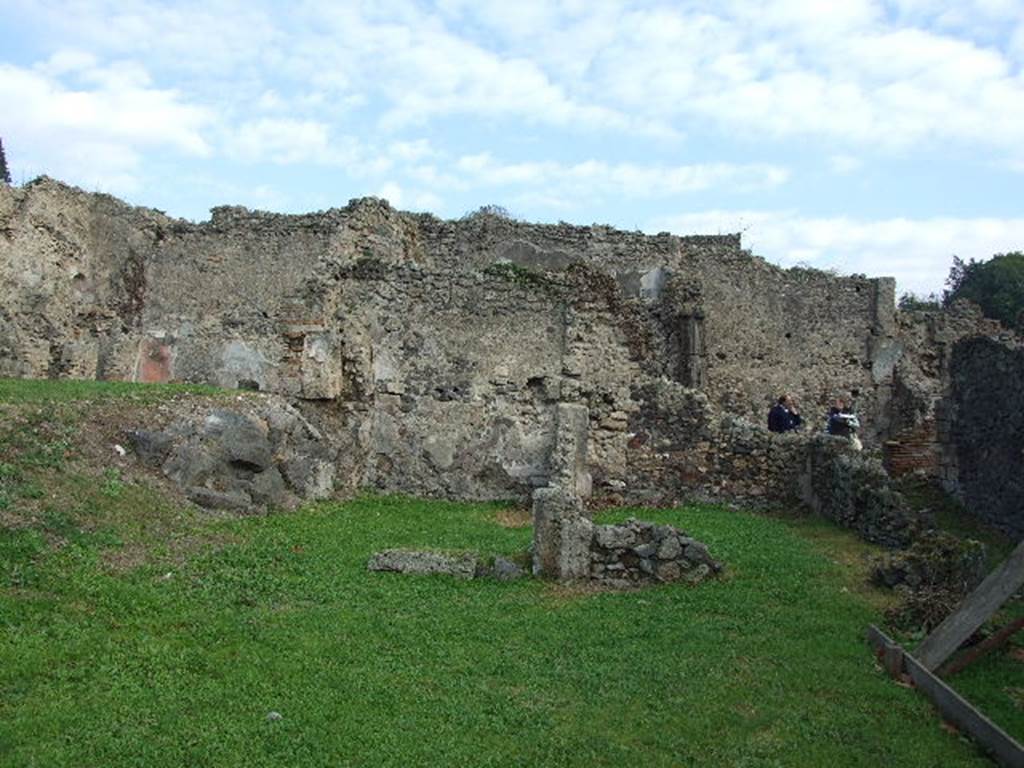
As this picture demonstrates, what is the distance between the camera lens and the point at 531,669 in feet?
23.6

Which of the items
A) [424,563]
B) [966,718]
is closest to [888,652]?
[966,718]

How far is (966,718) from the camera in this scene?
6172mm

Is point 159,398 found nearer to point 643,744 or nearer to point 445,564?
point 445,564

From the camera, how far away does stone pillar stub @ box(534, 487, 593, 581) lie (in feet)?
32.5

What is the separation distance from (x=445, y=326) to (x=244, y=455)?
14.9ft

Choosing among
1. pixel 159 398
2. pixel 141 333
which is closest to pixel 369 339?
pixel 159 398

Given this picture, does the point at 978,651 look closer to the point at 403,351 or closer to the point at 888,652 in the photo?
the point at 888,652

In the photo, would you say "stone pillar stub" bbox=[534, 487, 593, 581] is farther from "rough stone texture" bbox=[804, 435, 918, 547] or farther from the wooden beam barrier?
"rough stone texture" bbox=[804, 435, 918, 547]

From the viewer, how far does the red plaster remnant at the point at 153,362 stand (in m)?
20.4

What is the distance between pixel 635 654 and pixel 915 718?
2.11 m

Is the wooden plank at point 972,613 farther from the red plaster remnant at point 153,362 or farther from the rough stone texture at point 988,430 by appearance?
the red plaster remnant at point 153,362

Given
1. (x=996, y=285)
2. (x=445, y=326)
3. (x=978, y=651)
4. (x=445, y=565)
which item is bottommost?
(x=445, y=565)

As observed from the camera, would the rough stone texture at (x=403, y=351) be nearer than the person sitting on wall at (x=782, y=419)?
Yes

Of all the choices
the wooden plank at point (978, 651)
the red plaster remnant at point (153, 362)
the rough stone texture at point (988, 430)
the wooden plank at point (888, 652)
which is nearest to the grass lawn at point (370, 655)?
the wooden plank at point (888, 652)
